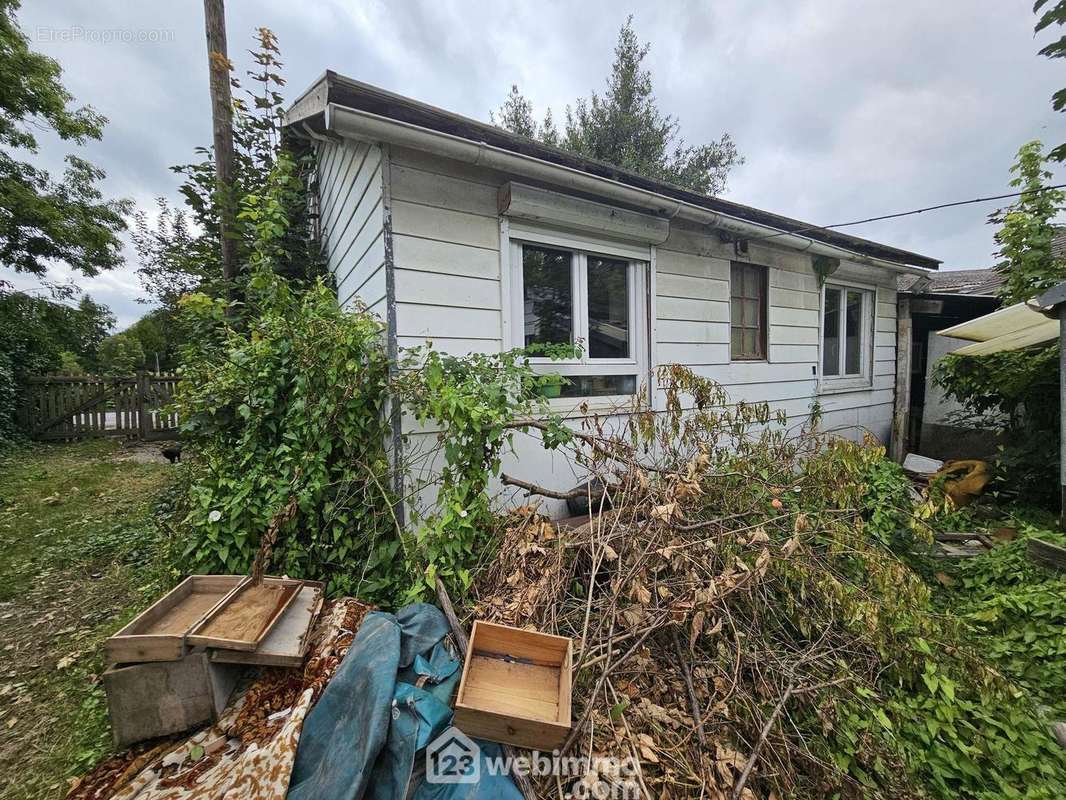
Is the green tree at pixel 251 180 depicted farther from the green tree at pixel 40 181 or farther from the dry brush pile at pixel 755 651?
the green tree at pixel 40 181

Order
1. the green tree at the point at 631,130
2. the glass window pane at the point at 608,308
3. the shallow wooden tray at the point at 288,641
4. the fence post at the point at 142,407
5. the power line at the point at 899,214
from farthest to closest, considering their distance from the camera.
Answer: the green tree at the point at 631,130
the fence post at the point at 142,407
the power line at the point at 899,214
the glass window pane at the point at 608,308
the shallow wooden tray at the point at 288,641

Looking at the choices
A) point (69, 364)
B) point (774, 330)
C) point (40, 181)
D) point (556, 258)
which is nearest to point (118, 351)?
point (69, 364)

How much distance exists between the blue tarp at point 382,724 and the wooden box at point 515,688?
0.14 meters

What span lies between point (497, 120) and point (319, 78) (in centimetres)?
1557

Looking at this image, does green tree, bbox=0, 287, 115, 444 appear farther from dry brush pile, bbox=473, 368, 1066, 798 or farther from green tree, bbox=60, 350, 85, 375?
dry brush pile, bbox=473, 368, 1066, 798

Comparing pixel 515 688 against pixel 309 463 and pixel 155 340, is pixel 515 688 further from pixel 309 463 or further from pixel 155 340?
pixel 155 340

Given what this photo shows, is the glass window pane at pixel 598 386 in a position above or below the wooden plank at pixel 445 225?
below

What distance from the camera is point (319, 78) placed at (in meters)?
2.58

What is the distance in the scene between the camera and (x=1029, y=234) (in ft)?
17.3

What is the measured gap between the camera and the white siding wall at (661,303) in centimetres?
272

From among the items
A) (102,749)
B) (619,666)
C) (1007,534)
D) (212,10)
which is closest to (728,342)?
(1007,534)

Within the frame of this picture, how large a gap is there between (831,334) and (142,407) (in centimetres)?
1331

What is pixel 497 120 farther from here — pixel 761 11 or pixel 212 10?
pixel 212 10

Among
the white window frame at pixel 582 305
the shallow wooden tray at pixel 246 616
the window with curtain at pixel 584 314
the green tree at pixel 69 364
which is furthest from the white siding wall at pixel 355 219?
the green tree at pixel 69 364
